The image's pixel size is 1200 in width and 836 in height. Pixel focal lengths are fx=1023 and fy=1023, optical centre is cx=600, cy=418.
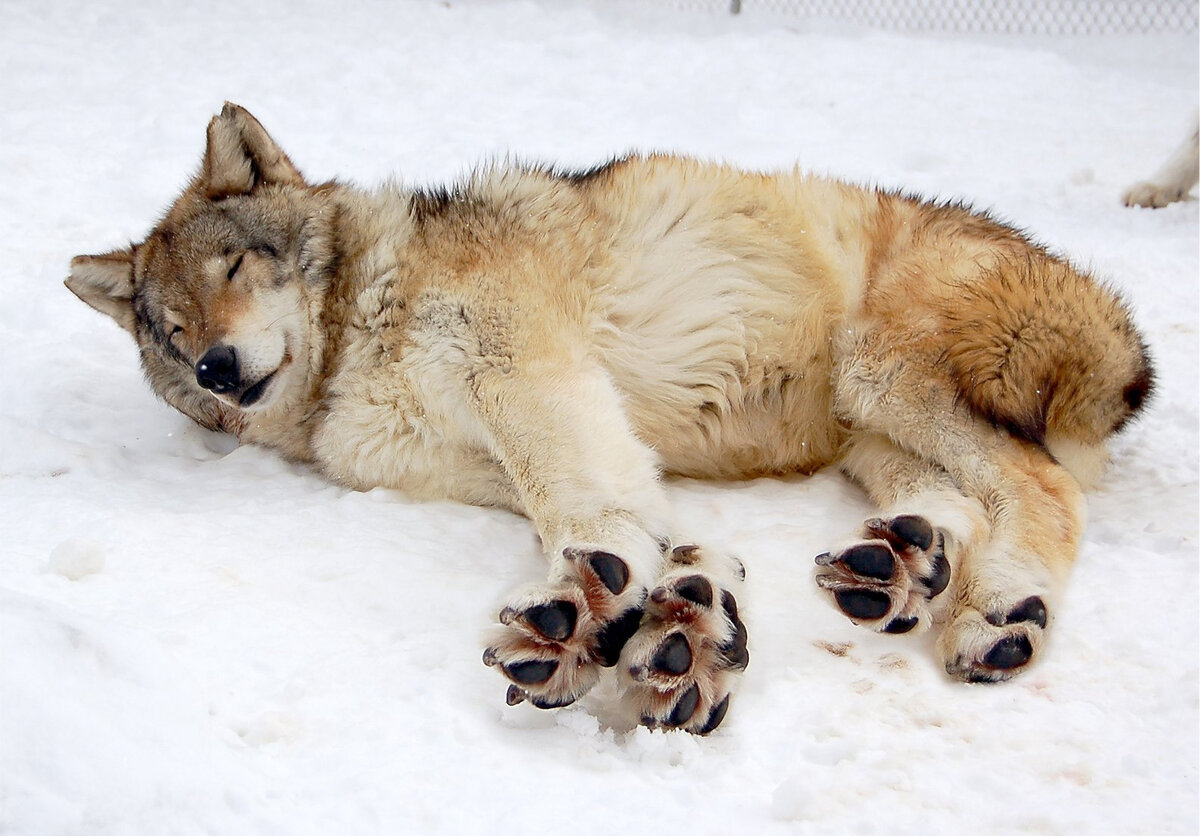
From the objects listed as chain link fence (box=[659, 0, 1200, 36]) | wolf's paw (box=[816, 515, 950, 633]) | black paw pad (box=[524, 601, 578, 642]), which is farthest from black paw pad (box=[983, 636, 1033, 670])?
chain link fence (box=[659, 0, 1200, 36])

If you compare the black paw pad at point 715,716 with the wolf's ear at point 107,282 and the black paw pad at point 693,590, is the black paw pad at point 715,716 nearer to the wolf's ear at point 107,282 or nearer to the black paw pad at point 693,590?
the black paw pad at point 693,590

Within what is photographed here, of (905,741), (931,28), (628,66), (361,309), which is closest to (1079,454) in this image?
(905,741)

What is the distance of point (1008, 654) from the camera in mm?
2990

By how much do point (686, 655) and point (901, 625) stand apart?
30.8 inches

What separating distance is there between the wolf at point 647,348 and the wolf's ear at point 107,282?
0.04 ft

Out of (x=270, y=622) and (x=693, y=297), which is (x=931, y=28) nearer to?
(x=693, y=297)

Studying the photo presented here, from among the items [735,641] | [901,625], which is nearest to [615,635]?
[735,641]

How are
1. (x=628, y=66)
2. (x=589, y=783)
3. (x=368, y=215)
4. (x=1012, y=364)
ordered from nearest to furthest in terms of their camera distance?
(x=589, y=783)
(x=1012, y=364)
(x=368, y=215)
(x=628, y=66)

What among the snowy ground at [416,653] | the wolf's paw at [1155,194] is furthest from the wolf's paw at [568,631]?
the wolf's paw at [1155,194]

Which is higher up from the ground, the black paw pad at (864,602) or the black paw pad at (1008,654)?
the black paw pad at (864,602)

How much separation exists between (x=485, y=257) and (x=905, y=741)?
234 cm

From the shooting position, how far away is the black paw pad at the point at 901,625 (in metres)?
3.07

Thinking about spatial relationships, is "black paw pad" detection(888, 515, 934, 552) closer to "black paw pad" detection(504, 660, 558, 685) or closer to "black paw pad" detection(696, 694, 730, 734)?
"black paw pad" detection(696, 694, 730, 734)

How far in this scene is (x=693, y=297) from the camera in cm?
418
